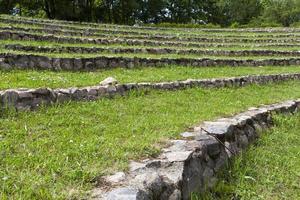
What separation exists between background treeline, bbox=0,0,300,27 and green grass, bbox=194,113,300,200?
33812 millimetres

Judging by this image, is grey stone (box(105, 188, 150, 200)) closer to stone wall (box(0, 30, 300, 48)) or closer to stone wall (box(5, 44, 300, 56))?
stone wall (box(5, 44, 300, 56))

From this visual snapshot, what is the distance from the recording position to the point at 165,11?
2557 inches

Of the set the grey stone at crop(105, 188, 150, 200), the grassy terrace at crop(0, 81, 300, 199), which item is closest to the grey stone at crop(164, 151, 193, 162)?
the grassy terrace at crop(0, 81, 300, 199)

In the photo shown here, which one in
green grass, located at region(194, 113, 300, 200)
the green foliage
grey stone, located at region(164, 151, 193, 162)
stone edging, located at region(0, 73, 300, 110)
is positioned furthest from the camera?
the green foliage

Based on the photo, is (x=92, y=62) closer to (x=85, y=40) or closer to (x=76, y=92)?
(x=76, y=92)

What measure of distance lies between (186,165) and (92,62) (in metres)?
8.83

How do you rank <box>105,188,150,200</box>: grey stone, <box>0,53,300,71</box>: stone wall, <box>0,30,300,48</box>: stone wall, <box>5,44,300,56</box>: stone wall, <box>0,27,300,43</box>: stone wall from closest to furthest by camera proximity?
<box>105,188,150,200</box>: grey stone
<box>0,53,300,71</box>: stone wall
<box>5,44,300,56</box>: stone wall
<box>0,30,300,48</box>: stone wall
<box>0,27,300,43</box>: stone wall

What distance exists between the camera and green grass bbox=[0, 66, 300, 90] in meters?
10.0

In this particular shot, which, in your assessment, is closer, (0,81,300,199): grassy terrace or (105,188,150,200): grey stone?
(105,188,150,200): grey stone

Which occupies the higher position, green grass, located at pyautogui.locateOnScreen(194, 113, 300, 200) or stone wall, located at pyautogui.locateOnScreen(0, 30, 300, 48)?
stone wall, located at pyautogui.locateOnScreen(0, 30, 300, 48)

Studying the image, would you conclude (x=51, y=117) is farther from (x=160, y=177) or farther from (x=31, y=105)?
(x=160, y=177)

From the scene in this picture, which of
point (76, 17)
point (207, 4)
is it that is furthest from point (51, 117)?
point (207, 4)

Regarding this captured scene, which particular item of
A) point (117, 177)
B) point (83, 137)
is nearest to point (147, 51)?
point (83, 137)

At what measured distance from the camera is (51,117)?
7.70 meters
